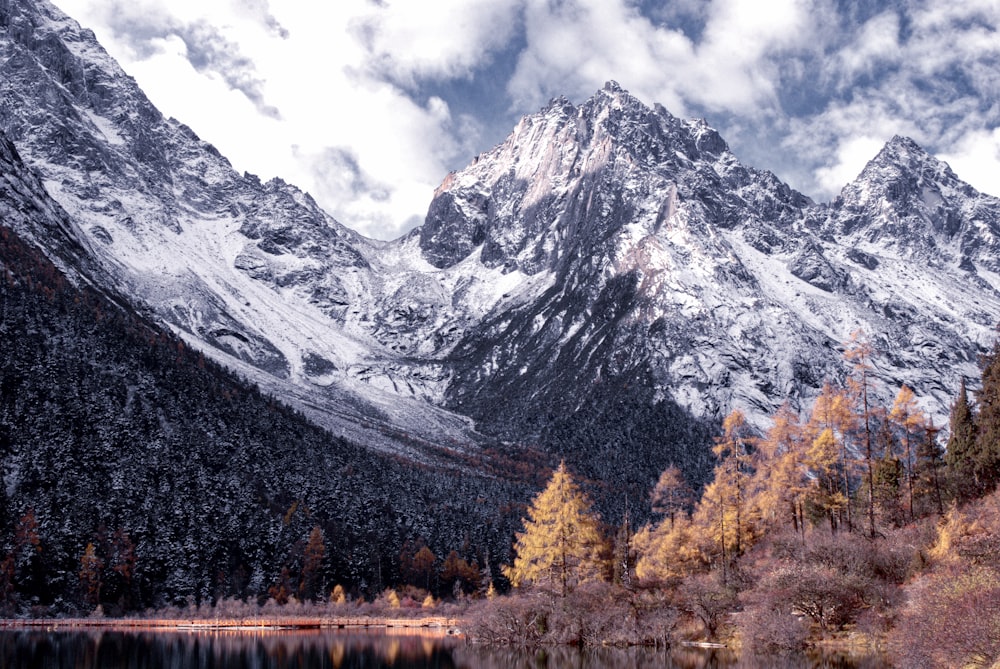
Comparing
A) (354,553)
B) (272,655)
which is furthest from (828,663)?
(354,553)

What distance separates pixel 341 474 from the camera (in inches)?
5453

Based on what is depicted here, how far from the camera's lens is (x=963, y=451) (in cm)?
5659

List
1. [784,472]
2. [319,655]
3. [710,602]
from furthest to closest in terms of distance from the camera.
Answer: [784,472], [319,655], [710,602]

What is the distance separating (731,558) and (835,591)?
14.8 metres

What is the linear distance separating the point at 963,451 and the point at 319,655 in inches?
1721

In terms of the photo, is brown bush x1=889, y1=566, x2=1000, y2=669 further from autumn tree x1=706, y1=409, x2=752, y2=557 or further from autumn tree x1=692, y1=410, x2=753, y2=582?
autumn tree x1=706, y1=409, x2=752, y2=557

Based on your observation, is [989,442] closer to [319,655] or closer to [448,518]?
[319,655]

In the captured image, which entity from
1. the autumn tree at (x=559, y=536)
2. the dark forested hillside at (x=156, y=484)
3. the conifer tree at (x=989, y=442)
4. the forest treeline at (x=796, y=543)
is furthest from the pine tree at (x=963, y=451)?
the dark forested hillside at (x=156, y=484)

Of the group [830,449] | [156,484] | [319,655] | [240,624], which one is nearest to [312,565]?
[156,484]

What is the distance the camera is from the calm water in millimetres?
43000

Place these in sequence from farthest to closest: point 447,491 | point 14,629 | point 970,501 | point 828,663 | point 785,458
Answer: point 447,491, point 14,629, point 785,458, point 970,501, point 828,663

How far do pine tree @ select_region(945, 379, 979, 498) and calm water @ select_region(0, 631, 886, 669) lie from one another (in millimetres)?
18885

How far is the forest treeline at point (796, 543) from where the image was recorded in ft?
143

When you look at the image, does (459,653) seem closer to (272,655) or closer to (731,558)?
(272,655)
